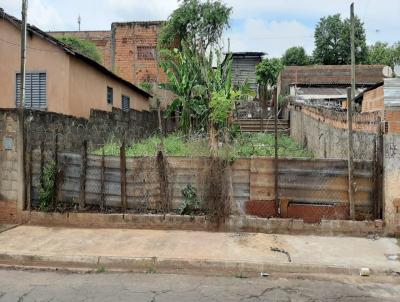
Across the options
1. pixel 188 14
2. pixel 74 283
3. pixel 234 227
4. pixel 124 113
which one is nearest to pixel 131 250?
pixel 74 283

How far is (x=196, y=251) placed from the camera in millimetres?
7344

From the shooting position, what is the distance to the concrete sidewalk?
6.79 metres

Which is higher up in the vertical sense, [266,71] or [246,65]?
[246,65]

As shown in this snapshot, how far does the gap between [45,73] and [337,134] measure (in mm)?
10848

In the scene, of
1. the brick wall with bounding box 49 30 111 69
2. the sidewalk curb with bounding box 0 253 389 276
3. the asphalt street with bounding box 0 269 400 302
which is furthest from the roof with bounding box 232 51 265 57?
the asphalt street with bounding box 0 269 400 302

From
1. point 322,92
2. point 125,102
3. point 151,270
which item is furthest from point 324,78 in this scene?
point 151,270

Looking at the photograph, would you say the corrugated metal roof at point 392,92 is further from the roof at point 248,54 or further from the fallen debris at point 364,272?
the roof at point 248,54

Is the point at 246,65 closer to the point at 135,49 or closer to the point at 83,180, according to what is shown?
the point at 135,49

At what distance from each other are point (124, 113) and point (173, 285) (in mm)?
13488

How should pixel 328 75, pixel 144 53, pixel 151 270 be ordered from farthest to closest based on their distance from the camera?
pixel 328 75 < pixel 144 53 < pixel 151 270

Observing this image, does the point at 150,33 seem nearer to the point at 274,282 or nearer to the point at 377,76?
the point at 377,76

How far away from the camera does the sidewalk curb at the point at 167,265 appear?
668cm

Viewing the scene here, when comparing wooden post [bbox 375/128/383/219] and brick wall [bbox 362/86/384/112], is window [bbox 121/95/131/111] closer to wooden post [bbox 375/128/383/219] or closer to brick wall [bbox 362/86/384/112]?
brick wall [bbox 362/86/384/112]

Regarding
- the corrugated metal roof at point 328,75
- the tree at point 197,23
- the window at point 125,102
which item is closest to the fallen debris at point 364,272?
the window at point 125,102
